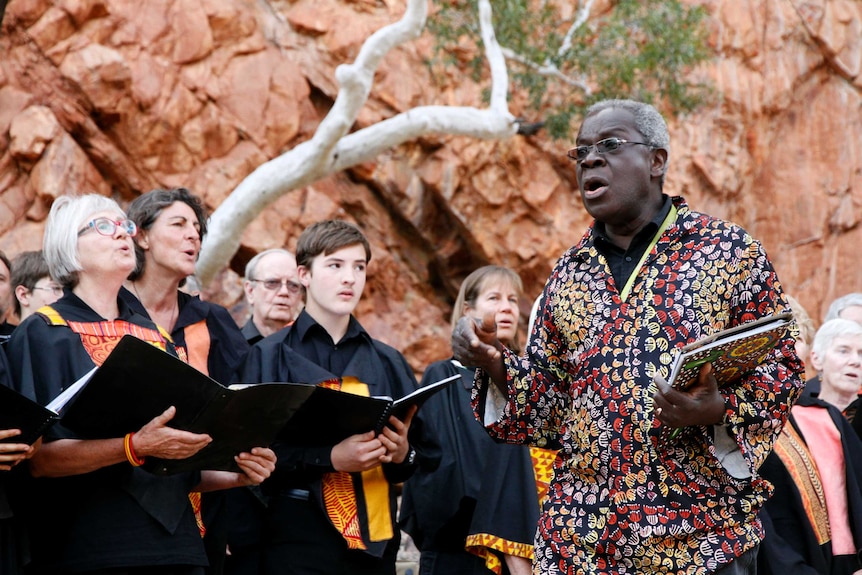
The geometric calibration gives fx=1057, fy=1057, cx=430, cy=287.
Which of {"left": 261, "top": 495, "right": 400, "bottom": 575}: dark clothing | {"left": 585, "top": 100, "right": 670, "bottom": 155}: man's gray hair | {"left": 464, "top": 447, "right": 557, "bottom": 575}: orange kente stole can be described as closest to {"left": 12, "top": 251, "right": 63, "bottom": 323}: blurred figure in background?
{"left": 261, "top": 495, "right": 400, "bottom": 575}: dark clothing

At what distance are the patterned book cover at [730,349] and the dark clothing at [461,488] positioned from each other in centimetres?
181

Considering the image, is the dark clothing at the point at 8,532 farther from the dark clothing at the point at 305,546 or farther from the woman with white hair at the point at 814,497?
the woman with white hair at the point at 814,497

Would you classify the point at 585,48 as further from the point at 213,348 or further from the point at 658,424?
the point at 658,424

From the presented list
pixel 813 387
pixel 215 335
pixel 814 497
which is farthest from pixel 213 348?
pixel 813 387

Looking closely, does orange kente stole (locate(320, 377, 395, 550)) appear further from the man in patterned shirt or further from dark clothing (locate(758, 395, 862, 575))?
dark clothing (locate(758, 395, 862, 575))

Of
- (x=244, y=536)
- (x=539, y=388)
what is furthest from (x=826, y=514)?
(x=244, y=536)

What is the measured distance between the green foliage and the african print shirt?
369 inches

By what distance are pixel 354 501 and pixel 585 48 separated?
9.53 meters

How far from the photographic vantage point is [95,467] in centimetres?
334

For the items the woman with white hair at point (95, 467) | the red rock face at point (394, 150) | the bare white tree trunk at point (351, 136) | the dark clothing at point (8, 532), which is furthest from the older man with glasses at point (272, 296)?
the red rock face at point (394, 150)

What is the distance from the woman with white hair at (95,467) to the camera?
3336 mm

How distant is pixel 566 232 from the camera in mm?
13945

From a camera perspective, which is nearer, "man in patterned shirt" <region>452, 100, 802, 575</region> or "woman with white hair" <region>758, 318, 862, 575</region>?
"man in patterned shirt" <region>452, 100, 802, 575</region>

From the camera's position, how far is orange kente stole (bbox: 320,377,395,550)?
4129 mm
